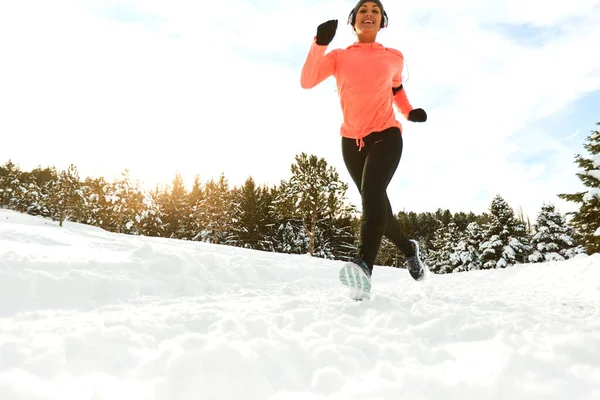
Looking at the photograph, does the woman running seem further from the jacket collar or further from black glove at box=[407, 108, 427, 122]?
black glove at box=[407, 108, 427, 122]

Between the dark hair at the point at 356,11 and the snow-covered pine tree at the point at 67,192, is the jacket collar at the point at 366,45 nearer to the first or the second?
the dark hair at the point at 356,11

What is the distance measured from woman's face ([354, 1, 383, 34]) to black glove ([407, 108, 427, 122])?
0.82 meters

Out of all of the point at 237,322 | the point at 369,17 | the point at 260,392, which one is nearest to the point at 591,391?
the point at 260,392

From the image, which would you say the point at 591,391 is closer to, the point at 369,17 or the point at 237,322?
the point at 237,322

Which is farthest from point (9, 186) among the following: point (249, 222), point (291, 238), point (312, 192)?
point (312, 192)

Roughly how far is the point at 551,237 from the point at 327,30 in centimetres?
3376

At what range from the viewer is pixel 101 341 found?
5.24ft

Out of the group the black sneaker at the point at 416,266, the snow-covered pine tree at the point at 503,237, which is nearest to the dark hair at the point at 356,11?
the black sneaker at the point at 416,266

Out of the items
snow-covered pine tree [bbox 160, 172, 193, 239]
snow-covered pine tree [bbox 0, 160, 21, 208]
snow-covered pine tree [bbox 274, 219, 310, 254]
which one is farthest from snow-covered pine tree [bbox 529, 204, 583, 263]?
snow-covered pine tree [bbox 0, 160, 21, 208]

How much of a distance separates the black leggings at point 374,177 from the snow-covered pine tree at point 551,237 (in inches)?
1251

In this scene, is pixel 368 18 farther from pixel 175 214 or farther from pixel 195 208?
pixel 175 214

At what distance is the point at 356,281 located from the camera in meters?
2.53

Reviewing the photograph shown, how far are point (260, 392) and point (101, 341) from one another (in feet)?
2.70

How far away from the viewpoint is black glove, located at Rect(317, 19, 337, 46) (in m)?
2.63
